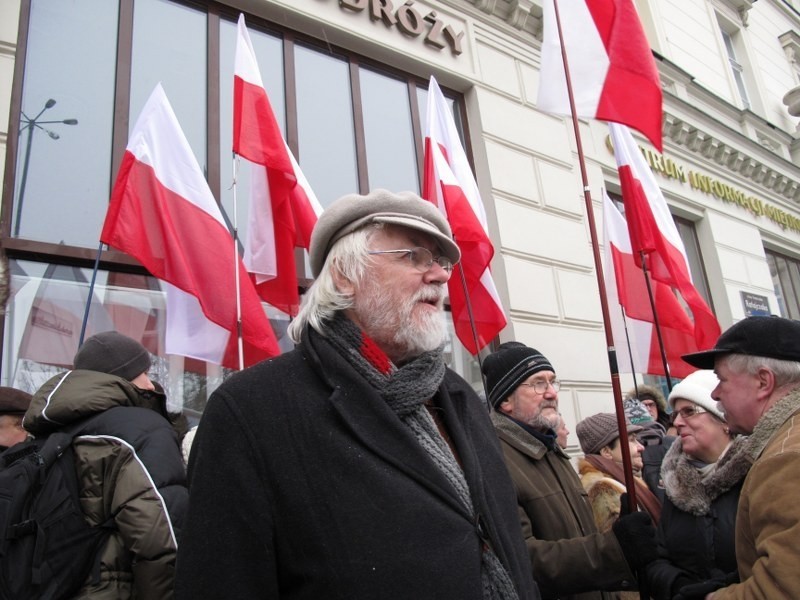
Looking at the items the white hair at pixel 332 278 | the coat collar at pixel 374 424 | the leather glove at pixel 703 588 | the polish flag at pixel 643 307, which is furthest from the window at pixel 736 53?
the coat collar at pixel 374 424

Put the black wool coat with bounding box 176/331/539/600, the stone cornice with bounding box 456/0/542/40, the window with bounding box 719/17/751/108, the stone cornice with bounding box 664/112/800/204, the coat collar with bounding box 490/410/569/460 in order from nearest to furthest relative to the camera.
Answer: the black wool coat with bounding box 176/331/539/600 → the coat collar with bounding box 490/410/569/460 → the stone cornice with bounding box 456/0/542/40 → the stone cornice with bounding box 664/112/800/204 → the window with bounding box 719/17/751/108

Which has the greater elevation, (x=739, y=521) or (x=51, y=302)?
(x=51, y=302)

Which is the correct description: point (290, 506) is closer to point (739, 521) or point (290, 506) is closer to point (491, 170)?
point (739, 521)

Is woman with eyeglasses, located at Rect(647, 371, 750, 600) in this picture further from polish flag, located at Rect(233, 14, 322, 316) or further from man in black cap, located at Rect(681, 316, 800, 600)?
polish flag, located at Rect(233, 14, 322, 316)

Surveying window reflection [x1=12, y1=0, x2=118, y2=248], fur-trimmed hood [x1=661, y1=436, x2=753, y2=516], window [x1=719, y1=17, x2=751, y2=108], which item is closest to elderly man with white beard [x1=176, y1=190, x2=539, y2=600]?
fur-trimmed hood [x1=661, y1=436, x2=753, y2=516]

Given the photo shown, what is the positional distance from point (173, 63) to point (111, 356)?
311cm

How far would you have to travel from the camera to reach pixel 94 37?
4.14 m

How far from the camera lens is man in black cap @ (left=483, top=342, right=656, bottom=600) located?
6.12 feet

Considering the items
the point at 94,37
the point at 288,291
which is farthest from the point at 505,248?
the point at 94,37

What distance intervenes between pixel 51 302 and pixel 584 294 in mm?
4684

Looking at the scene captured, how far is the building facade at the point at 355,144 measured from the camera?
12.0 feet

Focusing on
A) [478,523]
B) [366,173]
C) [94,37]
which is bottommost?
[478,523]

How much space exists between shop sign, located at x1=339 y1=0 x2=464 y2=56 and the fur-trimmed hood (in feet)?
15.6

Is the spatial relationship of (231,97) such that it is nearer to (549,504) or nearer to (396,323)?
(396,323)
